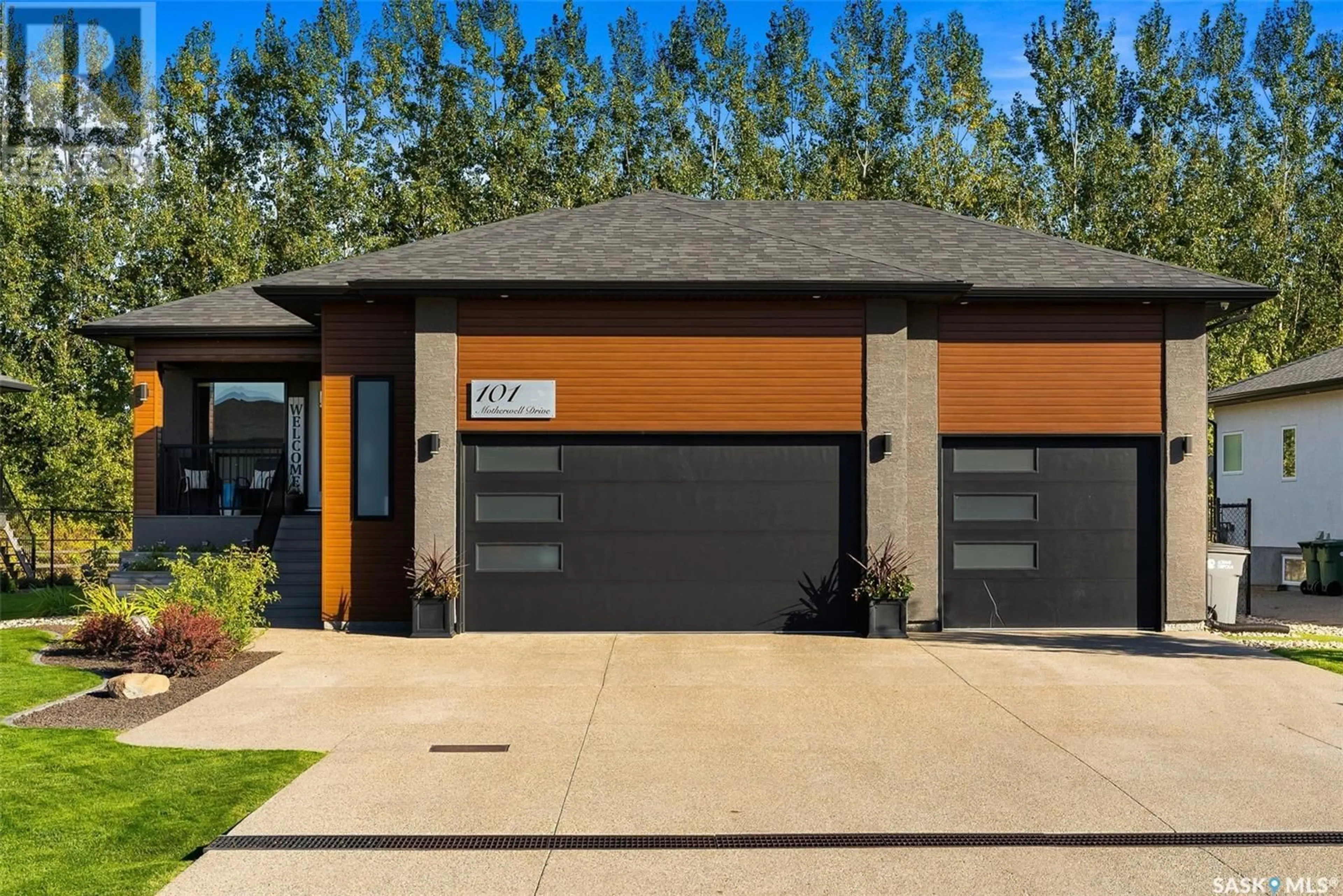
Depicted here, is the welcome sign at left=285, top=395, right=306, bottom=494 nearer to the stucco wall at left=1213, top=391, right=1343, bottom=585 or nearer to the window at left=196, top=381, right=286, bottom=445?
the window at left=196, top=381, right=286, bottom=445

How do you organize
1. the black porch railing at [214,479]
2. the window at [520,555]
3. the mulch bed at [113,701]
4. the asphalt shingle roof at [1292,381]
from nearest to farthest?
the mulch bed at [113,701], the window at [520,555], the black porch railing at [214,479], the asphalt shingle roof at [1292,381]

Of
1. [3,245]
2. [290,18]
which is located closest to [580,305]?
[3,245]

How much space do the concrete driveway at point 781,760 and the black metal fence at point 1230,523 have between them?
37.0 ft

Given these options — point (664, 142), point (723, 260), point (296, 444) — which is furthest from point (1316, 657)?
point (664, 142)

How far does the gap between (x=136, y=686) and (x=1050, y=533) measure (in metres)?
10.4

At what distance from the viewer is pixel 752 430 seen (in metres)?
12.9

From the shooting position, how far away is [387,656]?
11289 millimetres

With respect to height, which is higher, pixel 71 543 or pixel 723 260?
pixel 723 260

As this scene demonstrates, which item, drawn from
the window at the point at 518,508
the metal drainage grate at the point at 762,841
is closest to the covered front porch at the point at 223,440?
the window at the point at 518,508

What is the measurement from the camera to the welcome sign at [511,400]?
12859mm

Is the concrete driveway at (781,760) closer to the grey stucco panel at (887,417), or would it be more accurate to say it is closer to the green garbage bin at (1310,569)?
the grey stucco panel at (887,417)

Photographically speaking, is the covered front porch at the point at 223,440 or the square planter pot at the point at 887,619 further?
the covered front porch at the point at 223,440

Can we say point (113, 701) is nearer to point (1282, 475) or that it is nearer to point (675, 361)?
point (675, 361)

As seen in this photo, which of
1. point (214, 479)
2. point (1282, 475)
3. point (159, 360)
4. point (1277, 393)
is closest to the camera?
point (159, 360)
